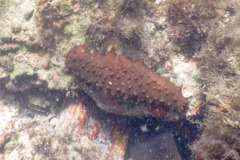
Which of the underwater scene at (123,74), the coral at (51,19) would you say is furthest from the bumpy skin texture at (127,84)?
the coral at (51,19)

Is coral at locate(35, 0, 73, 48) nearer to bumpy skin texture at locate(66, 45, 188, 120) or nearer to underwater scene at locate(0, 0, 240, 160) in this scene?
underwater scene at locate(0, 0, 240, 160)

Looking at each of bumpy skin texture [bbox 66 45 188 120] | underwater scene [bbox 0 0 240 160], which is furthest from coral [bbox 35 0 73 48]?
bumpy skin texture [bbox 66 45 188 120]

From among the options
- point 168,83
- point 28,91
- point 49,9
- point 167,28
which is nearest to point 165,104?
point 168,83

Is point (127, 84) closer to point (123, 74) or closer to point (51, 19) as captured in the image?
point (123, 74)

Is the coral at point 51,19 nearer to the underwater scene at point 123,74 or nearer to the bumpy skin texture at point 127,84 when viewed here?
the underwater scene at point 123,74

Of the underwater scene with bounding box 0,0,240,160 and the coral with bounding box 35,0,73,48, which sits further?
the coral with bounding box 35,0,73,48

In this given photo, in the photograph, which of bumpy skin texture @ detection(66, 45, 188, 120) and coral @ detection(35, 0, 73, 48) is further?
coral @ detection(35, 0, 73, 48)
